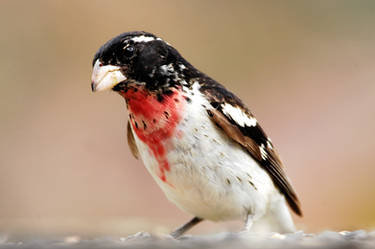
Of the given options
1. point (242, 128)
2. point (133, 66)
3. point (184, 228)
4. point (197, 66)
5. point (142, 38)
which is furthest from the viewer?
point (197, 66)

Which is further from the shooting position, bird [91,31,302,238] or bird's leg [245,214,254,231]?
bird's leg [245,214,254,231]

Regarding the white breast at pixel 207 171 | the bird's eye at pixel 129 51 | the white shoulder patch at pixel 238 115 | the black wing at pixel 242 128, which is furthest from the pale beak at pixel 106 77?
the white shoulder patch at pixel 238 115

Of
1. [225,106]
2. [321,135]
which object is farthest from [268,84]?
[225,106]

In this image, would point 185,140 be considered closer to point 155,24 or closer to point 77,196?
point 77,196

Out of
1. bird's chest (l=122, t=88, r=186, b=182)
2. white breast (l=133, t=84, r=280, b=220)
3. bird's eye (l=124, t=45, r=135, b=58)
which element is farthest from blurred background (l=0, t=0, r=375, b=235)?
bird's eye (l=124, t=45, r=135, b=58)

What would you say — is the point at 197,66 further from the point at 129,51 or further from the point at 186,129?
the point at 186,129

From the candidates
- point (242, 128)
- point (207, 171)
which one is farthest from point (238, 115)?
point (207, 171)

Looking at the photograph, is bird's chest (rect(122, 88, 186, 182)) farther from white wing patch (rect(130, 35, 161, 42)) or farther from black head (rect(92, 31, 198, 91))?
white wing patch (rect(130, 35, 161, 42))

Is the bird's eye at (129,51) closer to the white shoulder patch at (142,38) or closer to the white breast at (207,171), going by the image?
the white shoulder patch at (142,38)
